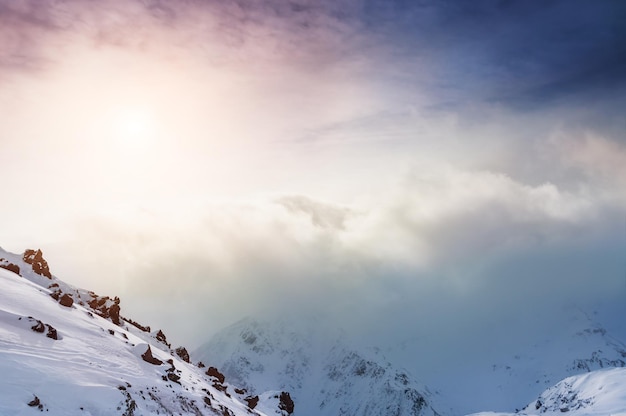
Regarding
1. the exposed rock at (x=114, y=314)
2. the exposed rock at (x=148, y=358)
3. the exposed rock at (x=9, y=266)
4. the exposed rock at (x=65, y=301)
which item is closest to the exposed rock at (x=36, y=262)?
the exposed rock at (x=9, y=266)

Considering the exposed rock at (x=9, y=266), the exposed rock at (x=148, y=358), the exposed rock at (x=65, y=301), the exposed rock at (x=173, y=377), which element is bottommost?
the exposed rock at (x=173, y=377)

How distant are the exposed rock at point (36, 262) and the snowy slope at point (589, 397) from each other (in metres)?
90.3

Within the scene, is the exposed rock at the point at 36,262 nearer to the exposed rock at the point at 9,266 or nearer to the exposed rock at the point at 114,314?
the exposed rock at the point at 9,266

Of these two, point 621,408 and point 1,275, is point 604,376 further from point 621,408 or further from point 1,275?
point 1,275

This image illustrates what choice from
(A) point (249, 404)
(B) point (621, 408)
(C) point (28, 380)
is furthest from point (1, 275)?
(B) point (621, 408)

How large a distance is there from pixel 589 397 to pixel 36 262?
347 feet

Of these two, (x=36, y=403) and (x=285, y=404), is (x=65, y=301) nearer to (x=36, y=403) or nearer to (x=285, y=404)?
(x=36, y=403)

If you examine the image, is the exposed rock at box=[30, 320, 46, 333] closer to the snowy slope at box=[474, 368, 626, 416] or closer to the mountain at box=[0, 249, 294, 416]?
the mountain at box=[0, 249, 294, 416]

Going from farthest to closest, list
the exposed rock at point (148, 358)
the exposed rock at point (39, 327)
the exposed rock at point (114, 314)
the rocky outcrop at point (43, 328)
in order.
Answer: the exposed rock at point (114, 314)
the exposed rock at point (148, 358)
the rocky outcrop at point (43, 328)
the exposed rock at point (39, 327)

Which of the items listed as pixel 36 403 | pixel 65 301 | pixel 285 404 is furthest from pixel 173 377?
pixel 285 404

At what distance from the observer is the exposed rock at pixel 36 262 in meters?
69.4

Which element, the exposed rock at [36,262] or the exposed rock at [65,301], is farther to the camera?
the exposed rock at [36,262]

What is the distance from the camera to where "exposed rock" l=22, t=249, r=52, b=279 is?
69.4 meters

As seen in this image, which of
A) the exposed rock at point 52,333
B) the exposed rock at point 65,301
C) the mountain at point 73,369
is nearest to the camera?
the mountain at point 73,369
